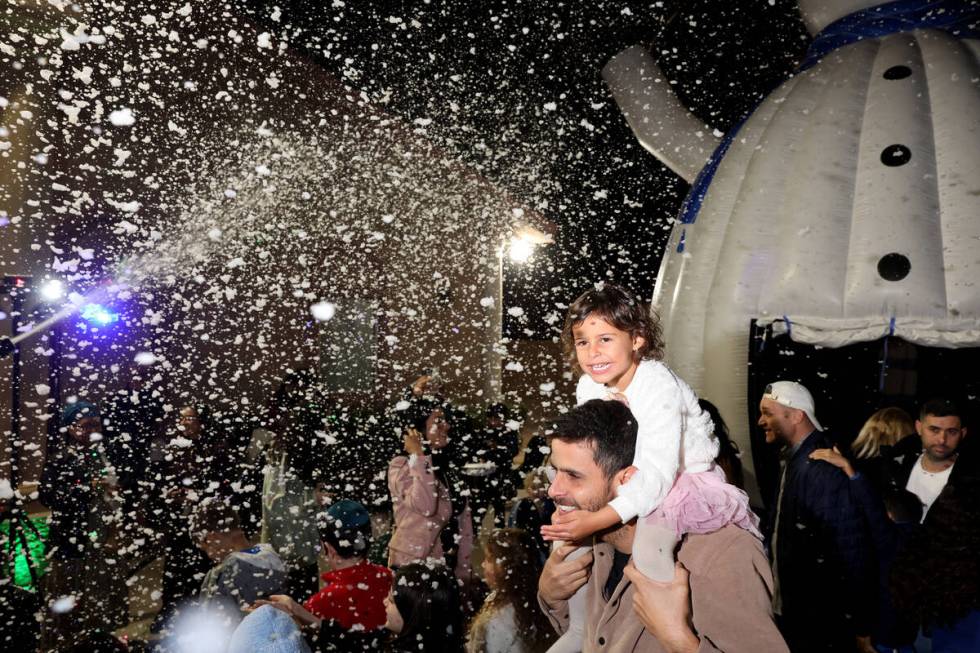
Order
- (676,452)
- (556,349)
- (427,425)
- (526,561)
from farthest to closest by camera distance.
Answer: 1. (556,349)
2. (427,425)
3. (526,561)
4. (676,452)

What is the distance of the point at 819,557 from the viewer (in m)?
3.22

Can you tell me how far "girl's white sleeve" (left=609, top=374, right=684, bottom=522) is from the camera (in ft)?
5.54

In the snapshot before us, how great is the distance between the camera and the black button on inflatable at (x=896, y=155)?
13.9 ft

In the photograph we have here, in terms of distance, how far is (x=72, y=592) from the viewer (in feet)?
14.2

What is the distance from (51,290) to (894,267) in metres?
8.57

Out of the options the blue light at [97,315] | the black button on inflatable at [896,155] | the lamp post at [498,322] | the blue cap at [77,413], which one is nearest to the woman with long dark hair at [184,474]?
the blue cap at [77,413]

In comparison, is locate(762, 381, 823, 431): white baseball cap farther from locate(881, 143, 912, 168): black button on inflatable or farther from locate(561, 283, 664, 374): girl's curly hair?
locate(881, 143, 912, 168): black button on inflatable

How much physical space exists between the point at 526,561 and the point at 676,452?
3.66 ft

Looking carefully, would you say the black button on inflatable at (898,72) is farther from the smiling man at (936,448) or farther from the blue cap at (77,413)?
the blue cap at (77,413)

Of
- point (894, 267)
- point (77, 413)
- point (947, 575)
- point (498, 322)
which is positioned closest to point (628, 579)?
point (947, 575)

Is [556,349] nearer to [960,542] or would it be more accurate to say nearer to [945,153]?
[945,153]

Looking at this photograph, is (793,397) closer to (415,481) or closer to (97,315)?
(415,481)

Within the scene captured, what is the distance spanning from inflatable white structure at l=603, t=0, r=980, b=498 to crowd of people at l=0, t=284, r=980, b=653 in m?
0.87

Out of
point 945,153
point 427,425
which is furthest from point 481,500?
point 945,153
